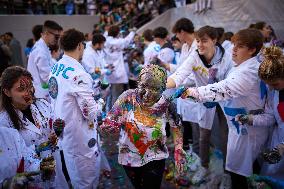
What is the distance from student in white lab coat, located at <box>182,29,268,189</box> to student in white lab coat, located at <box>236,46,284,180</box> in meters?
0.11

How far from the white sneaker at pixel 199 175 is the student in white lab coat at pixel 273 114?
1147 millimetres

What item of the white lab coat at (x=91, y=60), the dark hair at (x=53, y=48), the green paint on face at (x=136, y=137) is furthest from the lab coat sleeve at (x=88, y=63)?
the green paint on face at (x=136, y=137)

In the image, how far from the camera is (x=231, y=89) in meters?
2.95

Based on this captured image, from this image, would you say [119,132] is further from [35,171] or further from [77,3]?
[77,3]

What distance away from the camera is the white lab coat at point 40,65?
4.68 metres

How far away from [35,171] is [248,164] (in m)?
2.14

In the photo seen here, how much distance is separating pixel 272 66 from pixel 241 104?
0.60 meters

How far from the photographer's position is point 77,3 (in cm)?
1598

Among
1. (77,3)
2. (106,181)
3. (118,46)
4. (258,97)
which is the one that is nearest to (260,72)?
(258,97)

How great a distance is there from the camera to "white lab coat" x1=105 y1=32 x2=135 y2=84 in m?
7.38

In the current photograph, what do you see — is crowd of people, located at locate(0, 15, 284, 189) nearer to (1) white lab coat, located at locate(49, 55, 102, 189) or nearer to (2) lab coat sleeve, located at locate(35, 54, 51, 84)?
(1) white lab coat, located at locate(49, 55, 102, 189)

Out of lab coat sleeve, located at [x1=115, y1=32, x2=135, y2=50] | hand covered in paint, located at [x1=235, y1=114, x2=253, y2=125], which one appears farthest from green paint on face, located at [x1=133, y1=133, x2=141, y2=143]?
lab coat sleeve, located at [x1=115, y1=32, x2=135, y2=50]

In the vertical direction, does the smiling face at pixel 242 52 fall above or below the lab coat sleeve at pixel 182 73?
above

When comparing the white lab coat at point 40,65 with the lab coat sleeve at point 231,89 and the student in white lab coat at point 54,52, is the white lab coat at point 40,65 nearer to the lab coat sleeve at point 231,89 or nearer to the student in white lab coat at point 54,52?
the student in white lab coat at point 54,52
